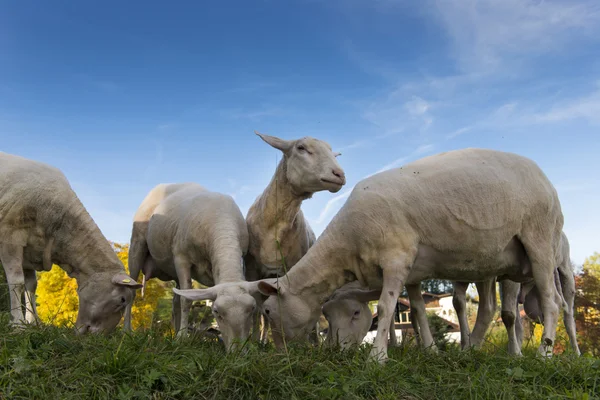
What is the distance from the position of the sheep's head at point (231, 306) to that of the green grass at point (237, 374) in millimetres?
635

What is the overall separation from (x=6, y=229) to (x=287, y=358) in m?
4.73

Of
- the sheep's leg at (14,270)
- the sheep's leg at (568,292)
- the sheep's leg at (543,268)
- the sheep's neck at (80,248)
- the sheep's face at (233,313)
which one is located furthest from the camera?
the sheep's leg at (568,292)

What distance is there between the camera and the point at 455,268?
6.18 meters

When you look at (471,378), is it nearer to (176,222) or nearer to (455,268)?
(455,268)

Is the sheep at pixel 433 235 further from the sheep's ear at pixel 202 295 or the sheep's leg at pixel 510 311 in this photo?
the sheep's leg at pixel 510 311

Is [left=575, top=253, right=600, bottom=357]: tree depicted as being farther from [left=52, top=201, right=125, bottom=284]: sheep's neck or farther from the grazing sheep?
[left=52, top=201, right=125, bottom=284]: sheep's neck

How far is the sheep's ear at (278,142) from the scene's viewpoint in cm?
796

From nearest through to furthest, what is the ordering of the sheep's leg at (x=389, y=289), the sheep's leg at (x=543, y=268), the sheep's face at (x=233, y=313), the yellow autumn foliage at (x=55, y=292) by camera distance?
the sheep's leg at (x=389, y=289), the sheep's face at (x=233, y=313), the sheep's leg at (x=543, y=268), the yellow autumn foliage at (x=55, y=292)

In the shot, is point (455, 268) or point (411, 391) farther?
point (455, 268)

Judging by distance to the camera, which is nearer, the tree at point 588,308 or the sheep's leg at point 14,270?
the sheep's leg at point 14,270

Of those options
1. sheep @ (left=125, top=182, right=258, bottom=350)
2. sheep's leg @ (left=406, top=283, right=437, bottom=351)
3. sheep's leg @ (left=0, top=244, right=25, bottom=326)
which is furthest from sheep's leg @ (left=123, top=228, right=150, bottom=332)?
sheep's leg @ (left=406, top=283, right=437, bottom=351)

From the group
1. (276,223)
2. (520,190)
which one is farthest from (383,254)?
(276,223)

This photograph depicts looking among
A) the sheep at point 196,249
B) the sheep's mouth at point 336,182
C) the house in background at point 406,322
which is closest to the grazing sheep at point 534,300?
the house in background at point 406,322

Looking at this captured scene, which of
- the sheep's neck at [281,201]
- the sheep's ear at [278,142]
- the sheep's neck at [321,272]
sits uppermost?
the sheep's ear at [278,142]
